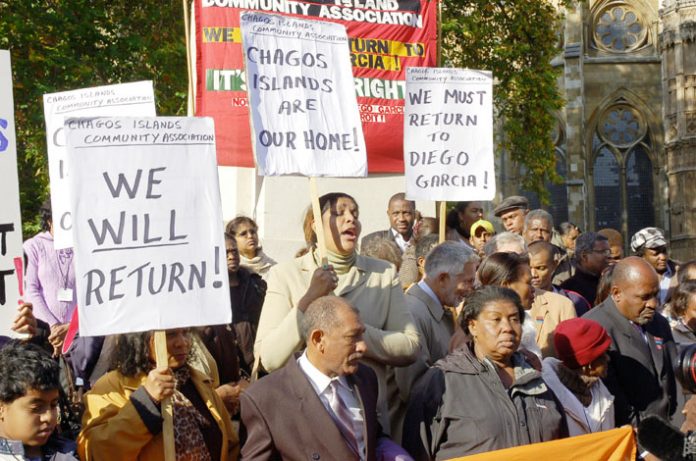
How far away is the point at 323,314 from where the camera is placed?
19.5 feet

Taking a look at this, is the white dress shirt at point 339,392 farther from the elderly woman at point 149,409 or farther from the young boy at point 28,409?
the young boy at point 28,409

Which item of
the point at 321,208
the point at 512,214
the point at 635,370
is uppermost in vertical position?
the point at 321,208

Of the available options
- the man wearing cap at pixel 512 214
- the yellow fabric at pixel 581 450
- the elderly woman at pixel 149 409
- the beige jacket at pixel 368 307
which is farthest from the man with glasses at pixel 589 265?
the elderly woman at pixel 149 409

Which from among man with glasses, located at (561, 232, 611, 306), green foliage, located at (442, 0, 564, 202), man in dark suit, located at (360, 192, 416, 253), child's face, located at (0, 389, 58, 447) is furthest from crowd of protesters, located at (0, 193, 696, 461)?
green foliage, located at (442, 0, 564, 202)

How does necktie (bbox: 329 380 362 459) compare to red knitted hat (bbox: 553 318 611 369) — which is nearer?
necktie (bbox: 329 380 362 459)

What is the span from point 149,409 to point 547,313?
10.4 ft

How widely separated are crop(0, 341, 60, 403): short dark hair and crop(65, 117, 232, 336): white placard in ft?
0.86

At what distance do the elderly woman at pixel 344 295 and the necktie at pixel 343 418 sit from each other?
41cm

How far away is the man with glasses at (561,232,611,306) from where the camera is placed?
33.5 feet

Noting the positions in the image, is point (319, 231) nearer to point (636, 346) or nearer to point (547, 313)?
point (547, 313)

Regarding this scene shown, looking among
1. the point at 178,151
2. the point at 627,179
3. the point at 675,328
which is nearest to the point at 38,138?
the point at 675,328

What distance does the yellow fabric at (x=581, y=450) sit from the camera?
237 inches

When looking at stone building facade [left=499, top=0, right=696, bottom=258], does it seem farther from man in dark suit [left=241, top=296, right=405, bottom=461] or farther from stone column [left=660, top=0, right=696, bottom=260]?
man in dark suit [left=241, top=296, right=405, bottom=461]

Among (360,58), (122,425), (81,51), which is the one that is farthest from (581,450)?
(81,51)
